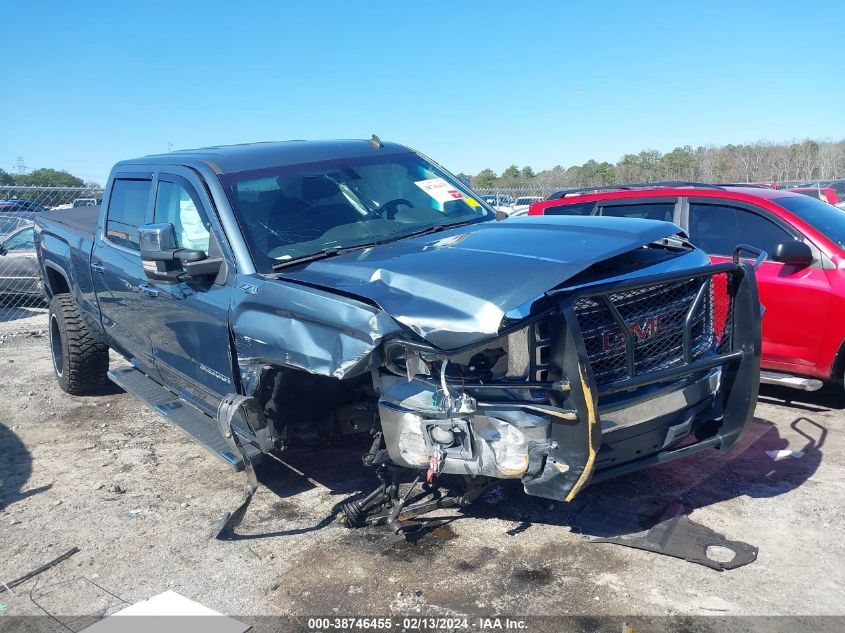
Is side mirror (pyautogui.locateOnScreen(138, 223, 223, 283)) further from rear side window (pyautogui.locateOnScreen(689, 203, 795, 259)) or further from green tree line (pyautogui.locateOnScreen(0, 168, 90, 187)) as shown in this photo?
green tree line (pyautogui.locateOnScreen(0, 168, 90, 187))

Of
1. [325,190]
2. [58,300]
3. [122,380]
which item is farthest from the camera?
[58,300]

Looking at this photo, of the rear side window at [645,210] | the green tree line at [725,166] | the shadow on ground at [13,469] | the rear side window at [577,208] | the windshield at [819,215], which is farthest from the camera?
the green tree line at [725,166]

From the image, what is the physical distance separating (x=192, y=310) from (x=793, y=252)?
4.01 m

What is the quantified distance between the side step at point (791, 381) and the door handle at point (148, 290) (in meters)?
4.12

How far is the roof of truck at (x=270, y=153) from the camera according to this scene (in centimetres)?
433

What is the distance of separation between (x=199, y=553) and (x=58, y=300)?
396 centimetres

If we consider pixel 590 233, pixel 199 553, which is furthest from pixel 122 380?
pixel 590 233

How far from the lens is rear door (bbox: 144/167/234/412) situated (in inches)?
153

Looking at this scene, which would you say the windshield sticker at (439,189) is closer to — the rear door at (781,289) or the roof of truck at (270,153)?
the roof of truck at (270,153)

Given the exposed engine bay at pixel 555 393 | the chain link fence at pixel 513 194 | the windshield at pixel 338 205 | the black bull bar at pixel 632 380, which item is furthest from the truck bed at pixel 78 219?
the chain link fence at pixel 513 194

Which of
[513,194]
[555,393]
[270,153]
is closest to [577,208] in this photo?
[270,153]

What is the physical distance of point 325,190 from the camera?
4.29 meters

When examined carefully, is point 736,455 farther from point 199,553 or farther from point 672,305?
point 199,553

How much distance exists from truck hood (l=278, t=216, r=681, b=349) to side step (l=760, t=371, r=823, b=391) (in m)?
1.85
